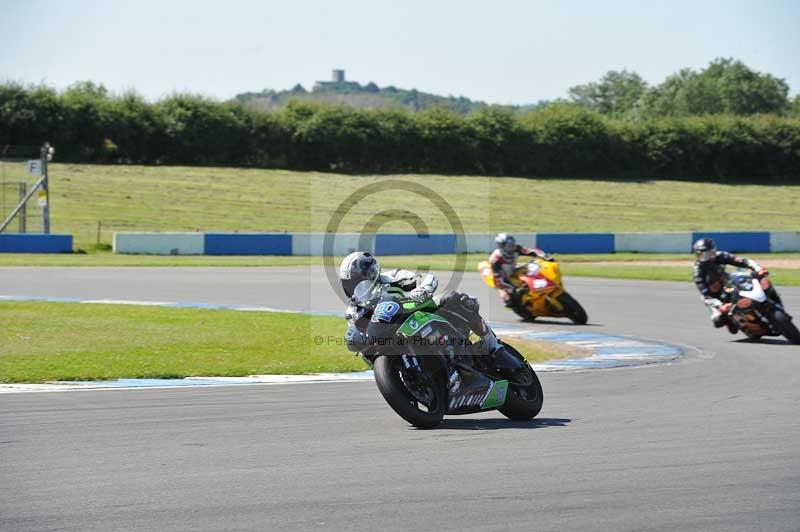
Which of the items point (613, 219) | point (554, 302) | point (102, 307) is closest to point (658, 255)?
point (613, 219)

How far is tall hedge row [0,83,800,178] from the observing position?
179 ft

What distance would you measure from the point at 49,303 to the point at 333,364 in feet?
27.9

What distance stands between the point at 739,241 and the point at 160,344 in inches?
1143

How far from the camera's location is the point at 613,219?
49.3 metres

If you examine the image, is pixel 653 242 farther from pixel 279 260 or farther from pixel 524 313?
pixel 524 313

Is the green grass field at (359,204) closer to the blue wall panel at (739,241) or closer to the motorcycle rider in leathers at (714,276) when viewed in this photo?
the blue wall panel at (739,241)

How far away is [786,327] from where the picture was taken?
15.1 metres

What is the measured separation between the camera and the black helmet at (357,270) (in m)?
8.49

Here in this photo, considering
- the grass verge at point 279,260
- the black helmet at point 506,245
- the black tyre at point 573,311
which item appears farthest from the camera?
the grass verge at point 279,260

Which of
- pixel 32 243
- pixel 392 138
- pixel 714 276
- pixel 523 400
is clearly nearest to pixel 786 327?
pixel 714 276

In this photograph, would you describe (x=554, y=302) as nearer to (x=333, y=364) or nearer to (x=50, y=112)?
(x=333, y=364)

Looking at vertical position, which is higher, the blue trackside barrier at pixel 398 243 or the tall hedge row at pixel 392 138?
the tall hedge row at pixel 392 138

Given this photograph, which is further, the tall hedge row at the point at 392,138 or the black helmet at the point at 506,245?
the tall hedge row at the point at 392,138

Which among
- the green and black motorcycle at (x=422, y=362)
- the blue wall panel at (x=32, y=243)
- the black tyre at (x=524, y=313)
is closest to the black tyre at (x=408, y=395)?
the green and black motorcycle at (x=422, y=362)
